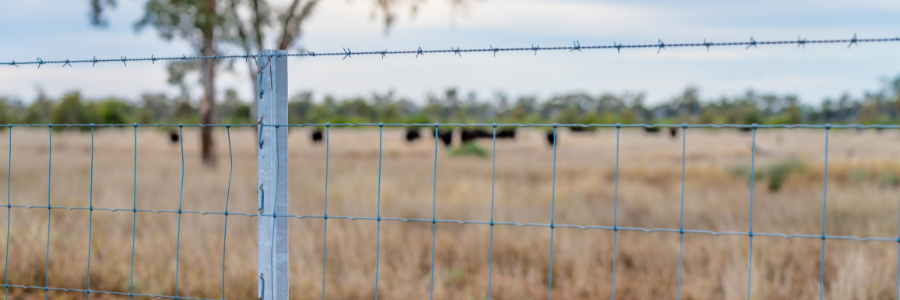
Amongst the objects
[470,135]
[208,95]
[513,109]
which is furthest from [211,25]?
[513,109]

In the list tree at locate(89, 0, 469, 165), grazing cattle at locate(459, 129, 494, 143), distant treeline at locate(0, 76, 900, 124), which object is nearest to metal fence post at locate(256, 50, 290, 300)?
tree at locate(89, 0, 469, 165)

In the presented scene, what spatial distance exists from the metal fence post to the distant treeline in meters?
64.9

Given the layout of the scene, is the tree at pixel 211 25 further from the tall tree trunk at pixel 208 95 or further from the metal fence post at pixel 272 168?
the metal fence post at pixel 272 168

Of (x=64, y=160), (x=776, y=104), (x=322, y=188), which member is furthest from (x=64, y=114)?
(x=776, y=104)

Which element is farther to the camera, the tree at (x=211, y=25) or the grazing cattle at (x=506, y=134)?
the grazing cattle at (x=506, y=134)

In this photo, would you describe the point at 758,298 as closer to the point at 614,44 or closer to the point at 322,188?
the point at 614,44

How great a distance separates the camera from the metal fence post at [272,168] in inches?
120

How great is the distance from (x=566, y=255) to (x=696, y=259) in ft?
4.28

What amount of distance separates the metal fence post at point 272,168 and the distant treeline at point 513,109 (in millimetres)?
64883

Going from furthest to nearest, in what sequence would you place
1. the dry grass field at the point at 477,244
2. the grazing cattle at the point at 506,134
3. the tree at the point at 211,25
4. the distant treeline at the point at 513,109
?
the distant treeline at the point at 513,109, the grazing cattle at the point at 506,134, the tree at the point at 211,25, the dry grass field at the point at 477,244

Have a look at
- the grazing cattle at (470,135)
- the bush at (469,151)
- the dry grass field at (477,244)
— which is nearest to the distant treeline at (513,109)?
the grazing cattle at (470,135)

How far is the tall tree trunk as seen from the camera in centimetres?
1636

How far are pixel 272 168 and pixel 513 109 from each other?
100 metres

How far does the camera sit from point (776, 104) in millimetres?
100000
